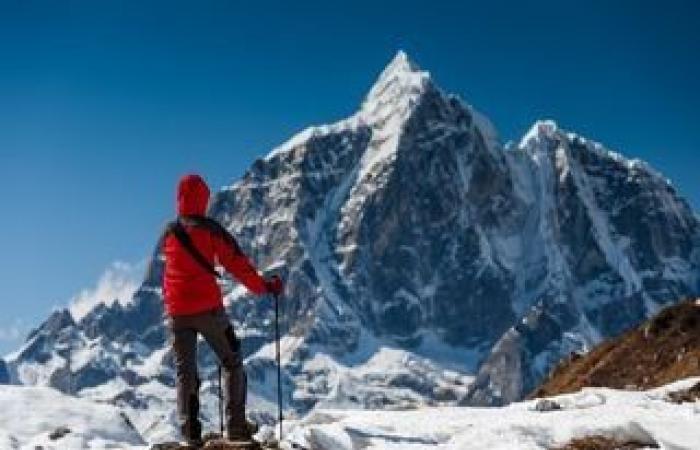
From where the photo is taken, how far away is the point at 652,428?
58.1ft

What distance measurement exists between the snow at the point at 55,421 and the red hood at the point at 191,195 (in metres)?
39.7

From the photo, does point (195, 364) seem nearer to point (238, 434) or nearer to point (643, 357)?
point (238, 434)

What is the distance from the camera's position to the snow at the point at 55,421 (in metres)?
60.9

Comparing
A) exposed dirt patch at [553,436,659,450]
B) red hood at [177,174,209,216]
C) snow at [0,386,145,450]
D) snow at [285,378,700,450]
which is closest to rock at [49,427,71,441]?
snow at [0,386,145,450]

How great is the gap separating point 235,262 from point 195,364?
166 centimetres

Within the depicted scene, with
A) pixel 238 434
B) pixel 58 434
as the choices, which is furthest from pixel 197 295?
pixel 58 434

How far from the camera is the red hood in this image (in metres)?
17.6

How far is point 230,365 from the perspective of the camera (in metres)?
18.0

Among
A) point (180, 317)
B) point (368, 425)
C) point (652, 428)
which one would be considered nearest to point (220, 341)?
point (180, 317)

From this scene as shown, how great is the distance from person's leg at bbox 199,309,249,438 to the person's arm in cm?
56

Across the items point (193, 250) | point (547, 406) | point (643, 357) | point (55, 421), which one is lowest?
point (547, 406)

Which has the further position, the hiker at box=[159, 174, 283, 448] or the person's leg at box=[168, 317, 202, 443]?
the person's leg at box=[168, 317, 202, 443]

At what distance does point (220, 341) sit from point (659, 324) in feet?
84.9

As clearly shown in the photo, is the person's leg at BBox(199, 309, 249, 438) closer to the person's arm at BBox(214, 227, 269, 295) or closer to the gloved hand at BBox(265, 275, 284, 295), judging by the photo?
the person's arm at BBox(214, 227, 269, 295)
